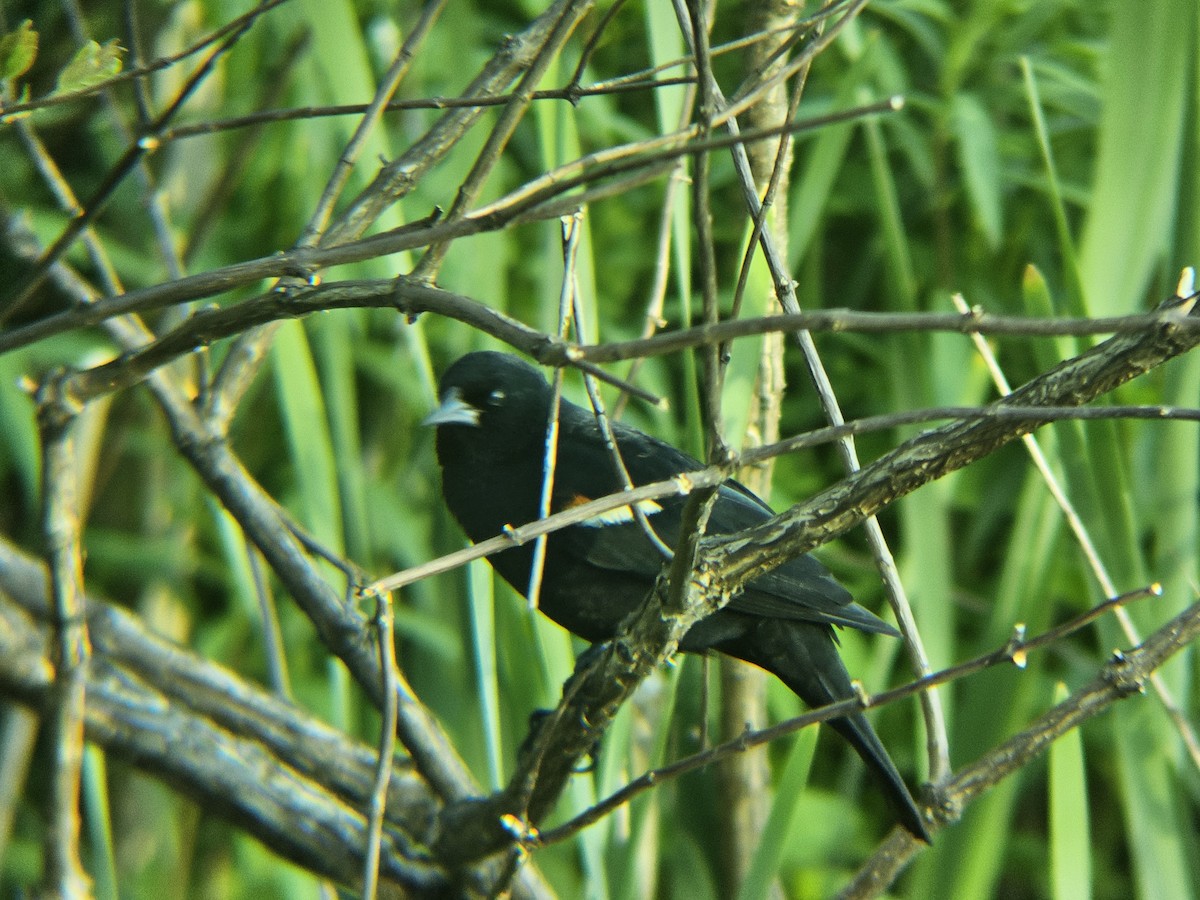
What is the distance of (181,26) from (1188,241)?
2482 mm

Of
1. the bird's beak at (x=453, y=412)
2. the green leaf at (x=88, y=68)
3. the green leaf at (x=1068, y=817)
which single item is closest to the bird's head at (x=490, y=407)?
the bird's beak at (x=453, y=412)

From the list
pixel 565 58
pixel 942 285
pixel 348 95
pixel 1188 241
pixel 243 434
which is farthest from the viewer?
pixel 243 434

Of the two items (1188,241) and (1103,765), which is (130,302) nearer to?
(1188,241)

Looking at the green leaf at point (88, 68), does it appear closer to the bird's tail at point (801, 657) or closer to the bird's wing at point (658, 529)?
the bird's wing at point (658, 529)

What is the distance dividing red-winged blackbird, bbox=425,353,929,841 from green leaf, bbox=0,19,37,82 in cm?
103

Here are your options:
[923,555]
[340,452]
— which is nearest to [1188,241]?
[923,555]

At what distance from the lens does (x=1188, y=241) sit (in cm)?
156

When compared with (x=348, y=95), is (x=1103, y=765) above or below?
below

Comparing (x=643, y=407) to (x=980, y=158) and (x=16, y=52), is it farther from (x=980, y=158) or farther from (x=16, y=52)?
(x=16, y=52)

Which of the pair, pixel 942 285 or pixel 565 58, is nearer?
pixel 565 58

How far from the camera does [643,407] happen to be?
2.98m

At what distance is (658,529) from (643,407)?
0.83 metres

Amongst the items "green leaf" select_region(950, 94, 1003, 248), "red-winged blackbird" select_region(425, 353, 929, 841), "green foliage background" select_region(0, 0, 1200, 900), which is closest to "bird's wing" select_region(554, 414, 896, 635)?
"red-winged blackbird" select_region(425, 353, 929, 841)

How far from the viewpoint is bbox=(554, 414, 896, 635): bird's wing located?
1.97m
